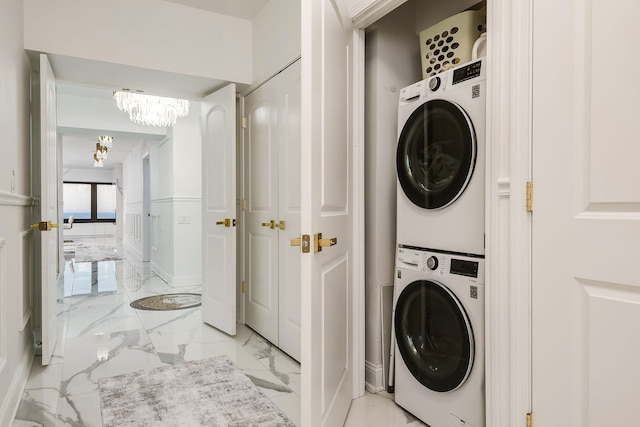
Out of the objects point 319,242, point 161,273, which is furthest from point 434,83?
point 161,273

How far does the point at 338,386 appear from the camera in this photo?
1672mm

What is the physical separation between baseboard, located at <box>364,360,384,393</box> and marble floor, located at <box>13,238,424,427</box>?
0.05m

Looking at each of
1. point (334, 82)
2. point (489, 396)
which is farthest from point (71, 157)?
point (489, 396)

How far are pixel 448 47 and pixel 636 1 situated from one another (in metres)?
0.92

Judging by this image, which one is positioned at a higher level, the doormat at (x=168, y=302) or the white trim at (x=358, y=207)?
the white trim at (x=358, y=207)

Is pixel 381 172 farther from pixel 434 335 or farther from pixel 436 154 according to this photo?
pixel 434 335

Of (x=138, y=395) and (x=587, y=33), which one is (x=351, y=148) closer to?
(x=587, y=33)

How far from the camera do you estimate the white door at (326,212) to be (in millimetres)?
1295

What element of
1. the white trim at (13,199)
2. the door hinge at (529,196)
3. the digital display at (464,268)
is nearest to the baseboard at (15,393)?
the white trim at (13,199)

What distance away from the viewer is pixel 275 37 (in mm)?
2799

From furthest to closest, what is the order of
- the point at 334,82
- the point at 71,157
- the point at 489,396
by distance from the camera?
the point at 71,157
the point at 334,82
the point at 489,396

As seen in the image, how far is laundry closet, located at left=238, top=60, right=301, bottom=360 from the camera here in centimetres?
255

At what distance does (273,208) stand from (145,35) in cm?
161

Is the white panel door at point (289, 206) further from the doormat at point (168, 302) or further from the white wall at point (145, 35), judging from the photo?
the doormat at point (168, 302)
